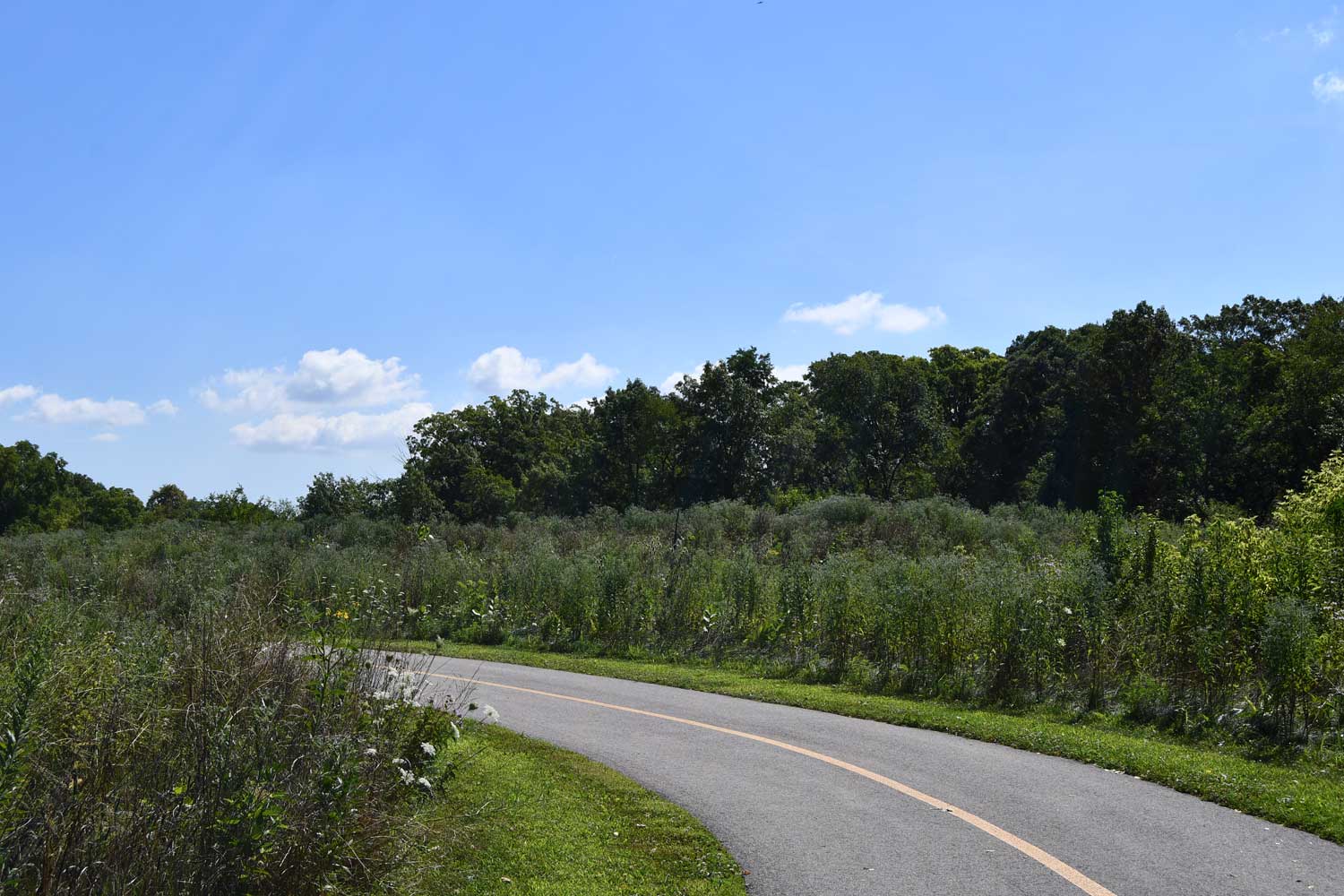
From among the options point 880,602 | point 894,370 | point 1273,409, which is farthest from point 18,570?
point 894,370

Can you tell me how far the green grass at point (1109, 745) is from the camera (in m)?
8.14

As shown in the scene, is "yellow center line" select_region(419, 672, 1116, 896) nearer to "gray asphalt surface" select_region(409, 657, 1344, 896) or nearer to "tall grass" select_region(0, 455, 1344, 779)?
"gray asphalt surface" select_region(409, 657, 1344, 896)

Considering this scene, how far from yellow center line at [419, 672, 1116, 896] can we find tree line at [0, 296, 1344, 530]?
88.9ft

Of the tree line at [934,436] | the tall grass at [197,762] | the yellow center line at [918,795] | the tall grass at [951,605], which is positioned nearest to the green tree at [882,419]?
the tree line at [934,436]

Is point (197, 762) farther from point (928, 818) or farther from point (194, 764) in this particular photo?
point (928, 818)

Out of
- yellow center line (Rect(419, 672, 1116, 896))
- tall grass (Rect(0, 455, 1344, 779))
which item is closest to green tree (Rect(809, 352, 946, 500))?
tall grass (Rect(0, 455, 1344, 779))

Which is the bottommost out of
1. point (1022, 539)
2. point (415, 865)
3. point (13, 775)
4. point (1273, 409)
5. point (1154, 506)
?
point (415, 865)

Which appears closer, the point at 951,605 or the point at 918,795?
the point at 918,795

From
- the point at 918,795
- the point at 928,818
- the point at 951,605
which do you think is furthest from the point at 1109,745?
the point at 951,605

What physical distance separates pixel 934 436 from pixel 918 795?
54.8 metres

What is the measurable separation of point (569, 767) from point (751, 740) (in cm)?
252

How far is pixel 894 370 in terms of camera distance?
63.5 metres

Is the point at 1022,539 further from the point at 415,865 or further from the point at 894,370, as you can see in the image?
the point at 894,370

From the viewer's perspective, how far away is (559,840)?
732 centimetres
